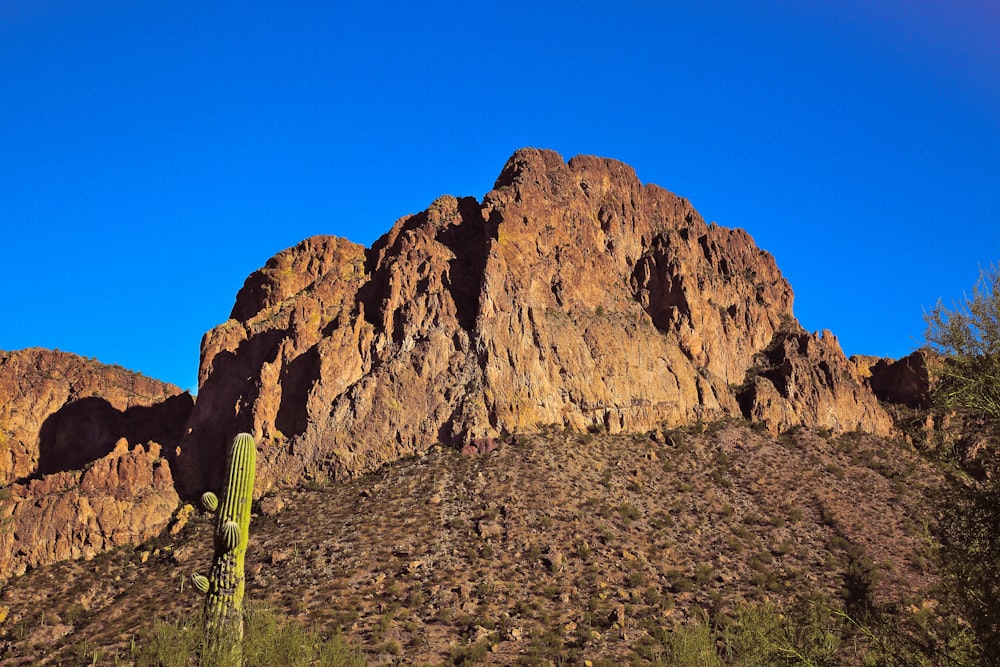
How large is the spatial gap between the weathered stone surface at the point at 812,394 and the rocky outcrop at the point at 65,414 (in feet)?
171

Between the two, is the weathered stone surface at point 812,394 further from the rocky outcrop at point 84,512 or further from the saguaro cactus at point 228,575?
the saguaro cactus at point 228,575

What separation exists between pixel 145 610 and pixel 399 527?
1430 centimetres

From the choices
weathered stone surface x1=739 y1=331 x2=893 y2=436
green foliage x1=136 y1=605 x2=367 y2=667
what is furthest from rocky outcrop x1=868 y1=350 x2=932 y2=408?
green foliage x1=136 y1=605 x2=367 y2=667

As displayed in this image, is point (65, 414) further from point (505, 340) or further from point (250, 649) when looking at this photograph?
point (250, 649)

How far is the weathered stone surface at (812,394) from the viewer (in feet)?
227

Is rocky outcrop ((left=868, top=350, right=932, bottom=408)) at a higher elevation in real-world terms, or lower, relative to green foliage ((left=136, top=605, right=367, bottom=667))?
higher

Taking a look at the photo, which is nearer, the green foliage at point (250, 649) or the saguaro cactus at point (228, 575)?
the saguaro cactus at point (228, 575)

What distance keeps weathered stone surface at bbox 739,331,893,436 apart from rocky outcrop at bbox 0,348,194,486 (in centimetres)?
5198

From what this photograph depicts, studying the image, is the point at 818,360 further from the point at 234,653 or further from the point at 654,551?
the point at 234,653

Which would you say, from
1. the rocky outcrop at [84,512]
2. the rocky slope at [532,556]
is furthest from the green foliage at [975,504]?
the rocky outcrop at [84,512]

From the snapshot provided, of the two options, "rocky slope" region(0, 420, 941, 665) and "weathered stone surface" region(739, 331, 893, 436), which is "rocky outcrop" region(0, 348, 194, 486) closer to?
"rocky slope" region(0, 420, 941, 665)

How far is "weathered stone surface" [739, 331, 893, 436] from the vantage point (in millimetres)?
69312

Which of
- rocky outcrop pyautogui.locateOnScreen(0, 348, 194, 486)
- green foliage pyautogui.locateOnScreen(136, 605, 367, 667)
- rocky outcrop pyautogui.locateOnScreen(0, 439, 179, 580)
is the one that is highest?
rocky outcrop pyautogui.locateOnScreen(0, 348, 194, 486)

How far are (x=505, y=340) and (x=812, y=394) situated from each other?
97.6ft
